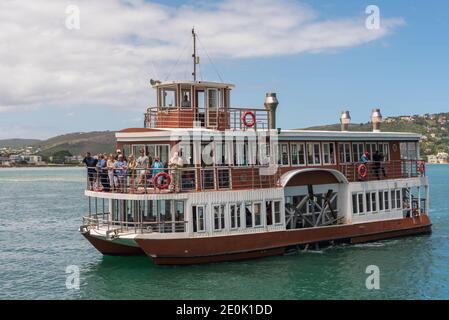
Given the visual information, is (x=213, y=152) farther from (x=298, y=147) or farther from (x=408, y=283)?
(x=408, y=283)

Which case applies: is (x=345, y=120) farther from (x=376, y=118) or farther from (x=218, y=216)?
(x=218, y=216)

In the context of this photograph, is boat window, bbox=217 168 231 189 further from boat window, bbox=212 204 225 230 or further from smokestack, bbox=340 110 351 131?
smokestack, bbox=340 110 351 131

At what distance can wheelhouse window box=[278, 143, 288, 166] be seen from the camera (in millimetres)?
24803

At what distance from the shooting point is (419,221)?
1206 inches

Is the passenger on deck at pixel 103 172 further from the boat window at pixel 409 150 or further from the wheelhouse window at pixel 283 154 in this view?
the boat window at pixel 409 150

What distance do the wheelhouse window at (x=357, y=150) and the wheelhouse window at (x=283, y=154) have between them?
4.66 metres

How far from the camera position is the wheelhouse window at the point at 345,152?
27.3m

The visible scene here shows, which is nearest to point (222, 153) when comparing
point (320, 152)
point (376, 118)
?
point (320, 152)

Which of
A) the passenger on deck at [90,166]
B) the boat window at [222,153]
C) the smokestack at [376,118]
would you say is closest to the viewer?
the boat window at [222,153]

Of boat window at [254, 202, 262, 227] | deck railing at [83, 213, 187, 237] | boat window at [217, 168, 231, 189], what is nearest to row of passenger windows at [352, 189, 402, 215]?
boat window at [254, 202, 262, 227]

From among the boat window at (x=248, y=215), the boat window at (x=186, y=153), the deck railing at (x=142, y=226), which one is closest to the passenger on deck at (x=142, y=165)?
the boat window at (x=186, y=153)

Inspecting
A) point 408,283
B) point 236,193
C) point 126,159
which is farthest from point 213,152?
point 408,283

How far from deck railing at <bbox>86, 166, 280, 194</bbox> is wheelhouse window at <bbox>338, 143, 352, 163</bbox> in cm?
526

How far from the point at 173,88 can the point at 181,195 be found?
224 inches
